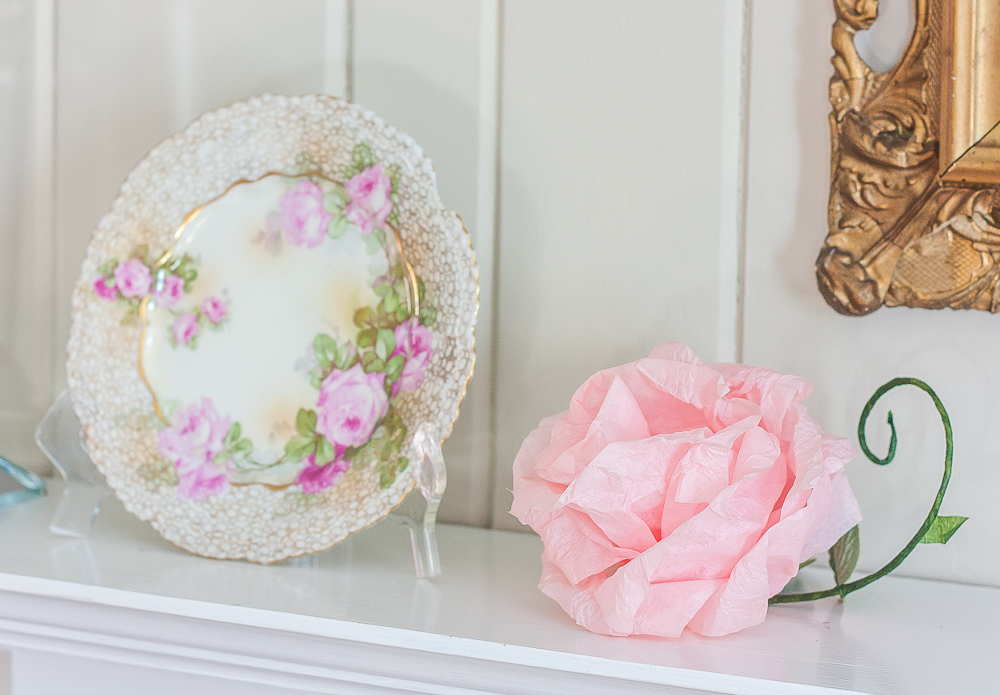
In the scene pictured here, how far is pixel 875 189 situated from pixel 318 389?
14.8 inches

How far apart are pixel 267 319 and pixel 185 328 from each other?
55 mm

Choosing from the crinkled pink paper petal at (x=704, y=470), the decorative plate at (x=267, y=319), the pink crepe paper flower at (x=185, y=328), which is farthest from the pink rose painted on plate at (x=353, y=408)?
the crinkled pink paper petal at (x=704, y=470)

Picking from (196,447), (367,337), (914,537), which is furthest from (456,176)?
(914,537)

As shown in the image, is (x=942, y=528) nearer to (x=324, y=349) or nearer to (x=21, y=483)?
(x=324, y=349)

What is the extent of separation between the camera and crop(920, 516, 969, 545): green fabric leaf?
422 millimetres

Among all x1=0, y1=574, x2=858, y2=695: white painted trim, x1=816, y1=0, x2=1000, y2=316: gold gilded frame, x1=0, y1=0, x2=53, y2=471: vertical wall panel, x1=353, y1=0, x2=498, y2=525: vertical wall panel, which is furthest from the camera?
x1=0, y1=0, x2=53, y2=471: vertical wall panel

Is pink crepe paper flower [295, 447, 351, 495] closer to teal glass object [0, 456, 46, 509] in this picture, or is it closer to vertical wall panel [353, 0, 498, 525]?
vertical wall panel [353, 0, 498, 525]

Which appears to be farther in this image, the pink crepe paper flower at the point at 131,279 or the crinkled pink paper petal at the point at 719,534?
the pink crepe paper flower at the point at 131,279

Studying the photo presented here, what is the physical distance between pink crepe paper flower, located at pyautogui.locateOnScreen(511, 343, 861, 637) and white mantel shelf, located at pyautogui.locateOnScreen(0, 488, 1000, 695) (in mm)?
21

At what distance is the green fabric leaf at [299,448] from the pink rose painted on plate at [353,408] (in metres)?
0.01

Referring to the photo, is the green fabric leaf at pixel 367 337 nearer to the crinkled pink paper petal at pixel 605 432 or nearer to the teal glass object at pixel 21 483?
the crinkled pink paper petal at pixel 605 432

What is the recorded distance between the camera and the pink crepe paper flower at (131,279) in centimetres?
53

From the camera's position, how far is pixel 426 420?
492mm

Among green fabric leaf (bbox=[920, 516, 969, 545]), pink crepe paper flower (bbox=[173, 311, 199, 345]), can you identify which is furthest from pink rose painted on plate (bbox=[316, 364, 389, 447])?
green fabric leaf (bbox=[920, 516, 969, 545])
